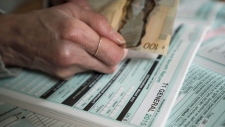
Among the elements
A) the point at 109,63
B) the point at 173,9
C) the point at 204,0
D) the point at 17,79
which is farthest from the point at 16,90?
the point at 204,0

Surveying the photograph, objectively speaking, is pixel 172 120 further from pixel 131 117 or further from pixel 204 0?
pixel 204 0

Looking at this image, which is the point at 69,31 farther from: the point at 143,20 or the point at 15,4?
the point at 15,4

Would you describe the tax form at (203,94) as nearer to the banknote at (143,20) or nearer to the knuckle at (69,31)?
the banknote at (143,20)

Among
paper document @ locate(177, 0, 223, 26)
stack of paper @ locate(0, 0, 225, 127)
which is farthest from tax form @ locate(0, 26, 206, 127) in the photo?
paper document @ locate(177, 0, 223, 26)

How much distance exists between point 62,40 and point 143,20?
0.16 metres

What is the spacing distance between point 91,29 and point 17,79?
17 cm

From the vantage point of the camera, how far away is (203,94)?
39 cm

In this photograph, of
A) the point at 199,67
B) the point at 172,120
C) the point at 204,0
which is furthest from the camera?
the point at 204,0

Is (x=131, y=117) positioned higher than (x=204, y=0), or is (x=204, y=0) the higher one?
(x=204, y=0)

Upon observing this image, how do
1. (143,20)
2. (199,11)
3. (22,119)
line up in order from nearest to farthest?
(22,119) < (143,20) < (199,11)

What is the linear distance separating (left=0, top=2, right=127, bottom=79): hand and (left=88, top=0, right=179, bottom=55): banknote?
0.04 metres

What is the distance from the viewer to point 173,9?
1.59 feet

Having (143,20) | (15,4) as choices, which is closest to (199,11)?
(143,20)

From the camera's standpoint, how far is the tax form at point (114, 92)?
0.37 m
